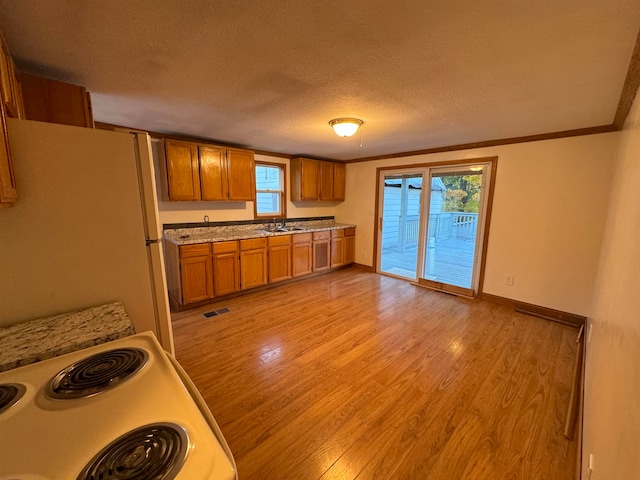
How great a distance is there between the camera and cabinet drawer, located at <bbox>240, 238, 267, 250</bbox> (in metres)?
3.75

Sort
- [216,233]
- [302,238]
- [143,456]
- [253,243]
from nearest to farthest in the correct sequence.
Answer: [143,456] → [253,243] → [216,233] → [302,238]

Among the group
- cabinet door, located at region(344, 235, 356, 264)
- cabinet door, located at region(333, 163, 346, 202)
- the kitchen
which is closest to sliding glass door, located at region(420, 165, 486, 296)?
the kitchen

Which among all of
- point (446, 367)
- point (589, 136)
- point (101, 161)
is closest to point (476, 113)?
point (589, 136)

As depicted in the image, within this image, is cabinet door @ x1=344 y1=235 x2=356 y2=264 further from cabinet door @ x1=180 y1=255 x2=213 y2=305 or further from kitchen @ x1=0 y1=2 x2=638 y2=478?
cabinet door @ x1=180 y1=255 x2=213 y2=305

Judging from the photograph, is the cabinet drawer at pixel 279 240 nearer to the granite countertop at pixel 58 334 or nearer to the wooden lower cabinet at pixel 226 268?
the wooden lower cabinet at pixel 226 268

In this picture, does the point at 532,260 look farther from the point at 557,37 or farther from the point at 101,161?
the point at 101,161

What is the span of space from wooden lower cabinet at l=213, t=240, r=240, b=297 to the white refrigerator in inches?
74.6

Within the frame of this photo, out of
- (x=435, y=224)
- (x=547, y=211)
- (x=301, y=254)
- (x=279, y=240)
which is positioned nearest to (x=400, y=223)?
(x=435, y=224)

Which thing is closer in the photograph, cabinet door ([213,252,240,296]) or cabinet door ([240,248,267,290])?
cabinet door ([213,252,240,296])

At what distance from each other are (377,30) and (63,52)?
1.71m

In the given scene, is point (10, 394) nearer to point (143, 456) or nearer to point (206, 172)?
point (143, 456)

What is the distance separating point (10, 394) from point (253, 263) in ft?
10.2

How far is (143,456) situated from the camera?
0.60 meters

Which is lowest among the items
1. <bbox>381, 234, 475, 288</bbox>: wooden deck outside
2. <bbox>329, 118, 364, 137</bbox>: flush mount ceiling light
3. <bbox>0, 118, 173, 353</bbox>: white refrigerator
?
<bbox>381, 234, 475, 288</bbox>: wooden deck outside
